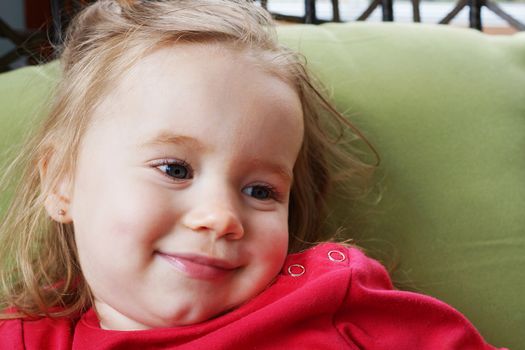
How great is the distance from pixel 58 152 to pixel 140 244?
237 millimetres

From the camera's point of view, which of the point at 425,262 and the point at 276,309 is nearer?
the point at 276,309

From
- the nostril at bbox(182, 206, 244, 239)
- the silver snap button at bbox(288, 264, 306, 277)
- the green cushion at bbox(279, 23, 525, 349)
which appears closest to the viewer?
the nostril at bbox(182, 206, 244, 239)

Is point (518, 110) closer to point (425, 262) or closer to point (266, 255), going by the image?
point (425, 262)

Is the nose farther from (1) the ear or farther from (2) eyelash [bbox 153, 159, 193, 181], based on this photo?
(1) the ear

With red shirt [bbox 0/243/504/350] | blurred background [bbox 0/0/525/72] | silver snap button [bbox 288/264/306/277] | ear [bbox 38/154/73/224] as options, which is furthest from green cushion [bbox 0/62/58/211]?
silver snap button [bbox 288/264/306/277]

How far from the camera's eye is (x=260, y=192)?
3.26 feet

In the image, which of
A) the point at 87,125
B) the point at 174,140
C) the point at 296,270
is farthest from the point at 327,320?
the point at 87,125

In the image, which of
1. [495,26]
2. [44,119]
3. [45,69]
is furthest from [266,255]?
[495,26]

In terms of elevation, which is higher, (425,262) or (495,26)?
(425,262)

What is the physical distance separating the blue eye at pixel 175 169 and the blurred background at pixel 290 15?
0.45 meters

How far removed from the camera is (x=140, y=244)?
2.95 feet

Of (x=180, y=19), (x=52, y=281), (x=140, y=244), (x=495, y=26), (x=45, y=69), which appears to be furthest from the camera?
(x=495, y=26)

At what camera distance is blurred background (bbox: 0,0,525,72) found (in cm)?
164

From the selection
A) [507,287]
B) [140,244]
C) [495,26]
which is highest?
[140,244]
